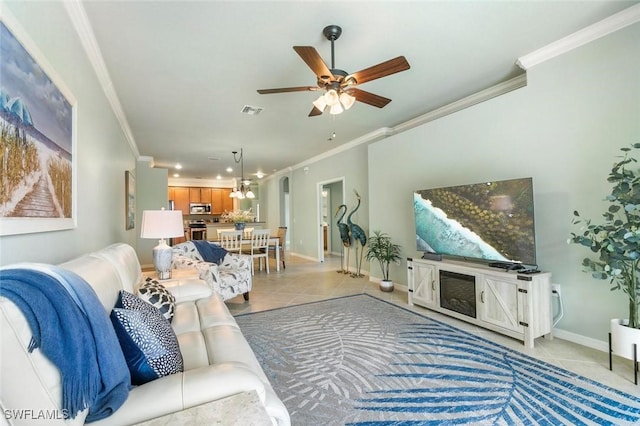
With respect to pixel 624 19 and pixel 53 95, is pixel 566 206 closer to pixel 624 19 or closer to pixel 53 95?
pixel 624 19

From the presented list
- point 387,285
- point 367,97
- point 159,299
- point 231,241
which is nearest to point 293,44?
point 367,97

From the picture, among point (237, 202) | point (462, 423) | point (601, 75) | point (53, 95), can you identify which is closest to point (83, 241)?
point (53, 95)

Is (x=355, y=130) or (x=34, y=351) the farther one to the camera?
(x=355, y=130)

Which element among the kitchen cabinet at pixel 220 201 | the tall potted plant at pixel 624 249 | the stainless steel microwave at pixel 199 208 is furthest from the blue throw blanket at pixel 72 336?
the kitchen cabinet at pixel 220 201

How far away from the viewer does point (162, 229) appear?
2.78m

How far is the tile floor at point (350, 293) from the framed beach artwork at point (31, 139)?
2.45 metres

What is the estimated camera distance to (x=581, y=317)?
2570mm

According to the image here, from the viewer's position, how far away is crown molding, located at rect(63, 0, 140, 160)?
1952 millimetres

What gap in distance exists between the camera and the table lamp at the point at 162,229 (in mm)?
2770

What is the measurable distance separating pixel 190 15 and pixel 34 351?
2.32m

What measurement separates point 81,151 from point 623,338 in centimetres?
428

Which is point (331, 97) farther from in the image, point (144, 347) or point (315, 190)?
point (315, 190)

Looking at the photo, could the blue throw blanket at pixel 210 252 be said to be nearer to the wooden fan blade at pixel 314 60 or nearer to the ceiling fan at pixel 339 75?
the ceiling fan at pixel 339 75

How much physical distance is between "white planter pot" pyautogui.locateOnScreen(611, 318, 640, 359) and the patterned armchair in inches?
140
